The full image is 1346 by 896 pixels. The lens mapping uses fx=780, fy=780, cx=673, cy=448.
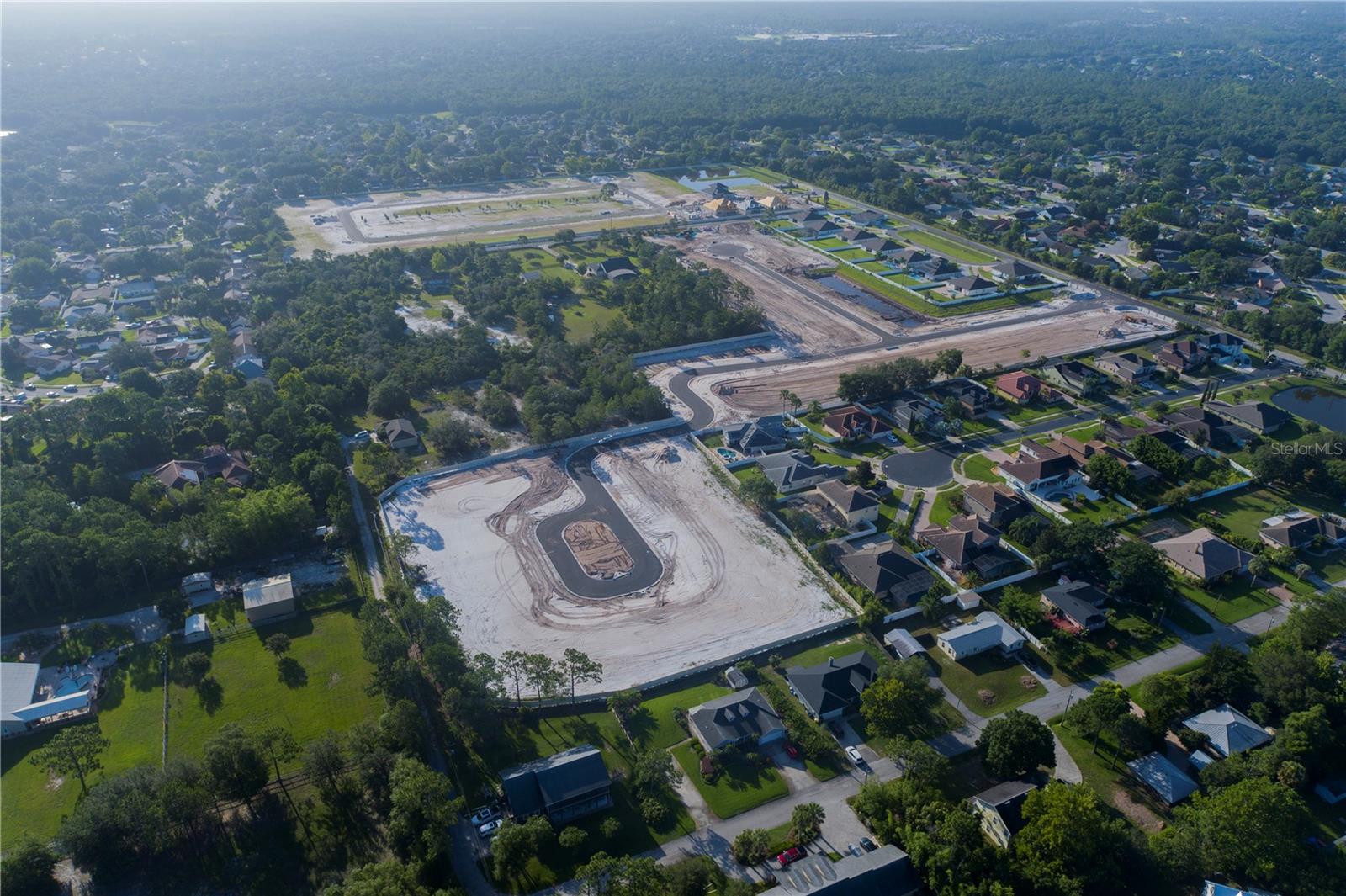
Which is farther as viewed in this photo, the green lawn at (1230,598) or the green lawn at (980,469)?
the green lawn at (980,469)

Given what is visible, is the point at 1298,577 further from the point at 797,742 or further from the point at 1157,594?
the point at 797,742

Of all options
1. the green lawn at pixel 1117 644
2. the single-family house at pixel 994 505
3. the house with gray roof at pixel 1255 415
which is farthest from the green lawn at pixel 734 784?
the house with gray roof at pixel 1255 415

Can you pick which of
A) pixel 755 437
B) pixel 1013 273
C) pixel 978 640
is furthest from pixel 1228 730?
pixel 1013 273

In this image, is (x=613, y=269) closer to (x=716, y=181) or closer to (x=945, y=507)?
(x=716, y=181)

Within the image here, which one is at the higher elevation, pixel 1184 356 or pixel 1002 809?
pixel 1184 356

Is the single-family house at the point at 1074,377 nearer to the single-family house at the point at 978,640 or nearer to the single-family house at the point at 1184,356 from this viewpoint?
the single-family house at the point at 1184,356

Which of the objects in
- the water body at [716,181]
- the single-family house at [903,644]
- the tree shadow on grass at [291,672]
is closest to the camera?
the tree shadow on grass at [291,672]
